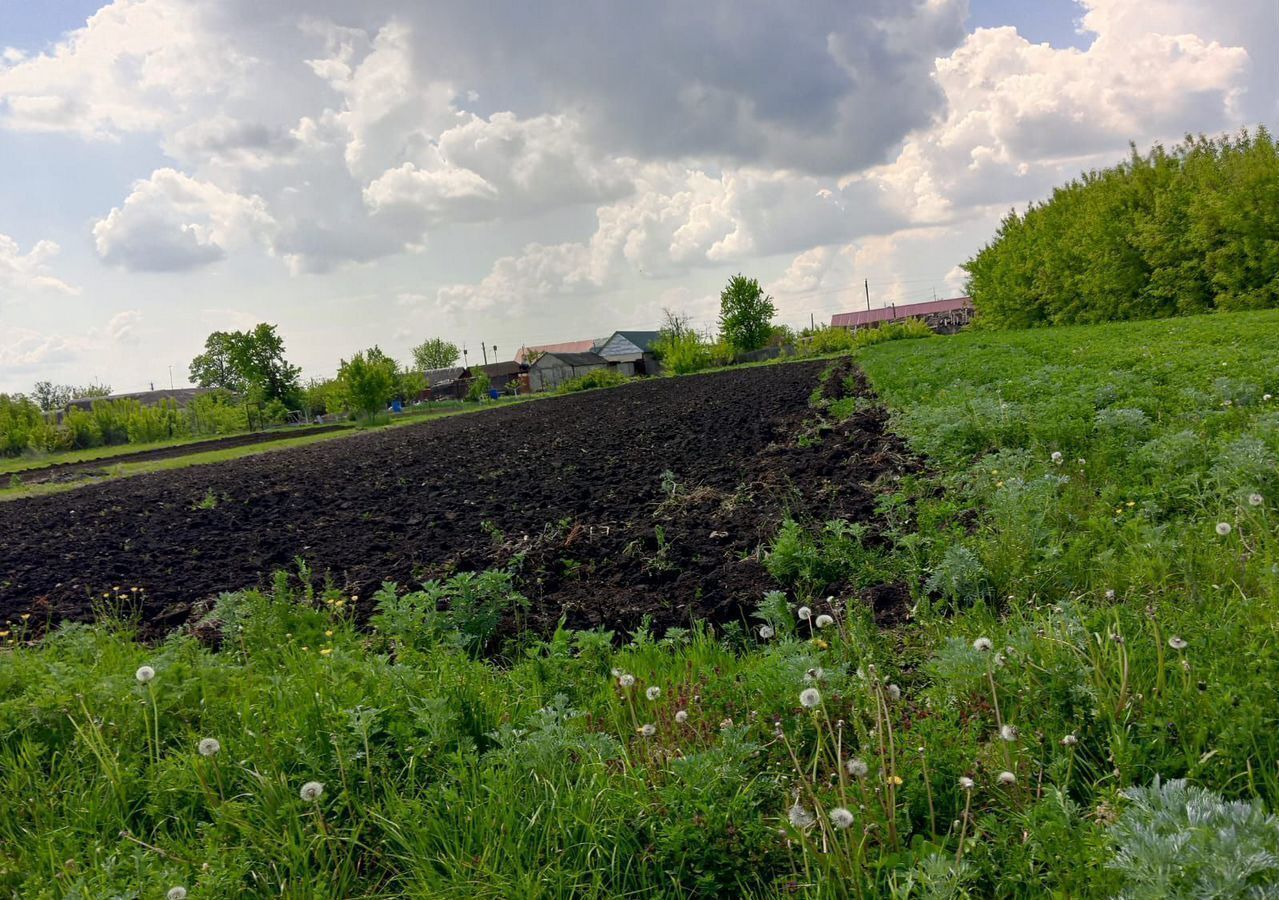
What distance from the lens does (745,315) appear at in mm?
72375

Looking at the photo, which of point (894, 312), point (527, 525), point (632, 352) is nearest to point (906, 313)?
point (894, 312)

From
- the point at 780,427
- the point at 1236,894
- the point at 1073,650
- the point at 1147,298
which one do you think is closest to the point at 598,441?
the point at 780,427

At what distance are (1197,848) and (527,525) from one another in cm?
A: 670

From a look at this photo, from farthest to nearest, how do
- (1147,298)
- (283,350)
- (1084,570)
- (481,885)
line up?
(283,350) → (1147,298) → (1084,570) → (481,885)

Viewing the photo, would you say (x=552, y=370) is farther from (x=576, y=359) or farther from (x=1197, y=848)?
(x=1197, y=848)

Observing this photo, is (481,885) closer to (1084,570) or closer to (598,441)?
(1084,570)

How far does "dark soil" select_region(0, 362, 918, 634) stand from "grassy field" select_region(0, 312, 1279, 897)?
3.22ft

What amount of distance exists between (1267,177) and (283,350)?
218 ft

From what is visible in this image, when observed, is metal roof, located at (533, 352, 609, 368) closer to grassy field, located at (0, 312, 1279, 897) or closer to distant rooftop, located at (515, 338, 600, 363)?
distant rooftop, located at (515, 338, 600, 363)

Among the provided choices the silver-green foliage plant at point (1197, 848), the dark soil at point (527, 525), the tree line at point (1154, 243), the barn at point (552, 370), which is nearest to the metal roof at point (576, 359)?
the barn at point (552, 370)

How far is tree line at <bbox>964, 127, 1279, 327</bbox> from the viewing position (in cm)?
2786

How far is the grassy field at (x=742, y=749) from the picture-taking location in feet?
6.51

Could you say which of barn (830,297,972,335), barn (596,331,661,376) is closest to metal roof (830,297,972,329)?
barn (830,297,972,335)

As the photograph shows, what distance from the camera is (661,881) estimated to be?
2.16m
